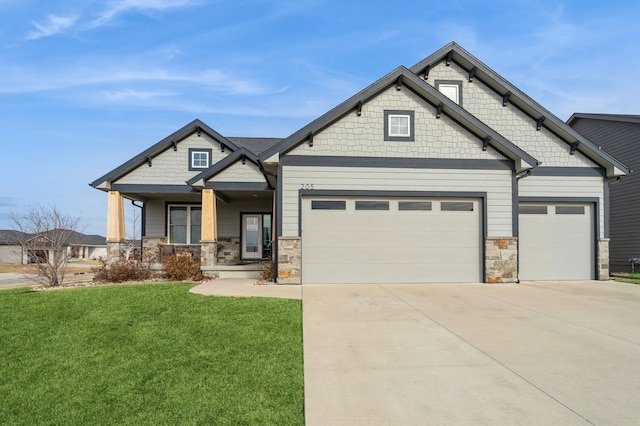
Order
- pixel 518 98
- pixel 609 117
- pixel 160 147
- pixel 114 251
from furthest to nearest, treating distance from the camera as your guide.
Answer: pixel 609 117 < pixel 160 147 < pixel 114 251 < pixel 518 98

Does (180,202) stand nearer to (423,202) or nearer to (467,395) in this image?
(423,202)

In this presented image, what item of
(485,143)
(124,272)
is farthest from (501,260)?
(124,272)

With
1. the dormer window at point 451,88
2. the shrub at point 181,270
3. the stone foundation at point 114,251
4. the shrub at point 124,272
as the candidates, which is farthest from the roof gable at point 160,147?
the dormer window at point 451,88

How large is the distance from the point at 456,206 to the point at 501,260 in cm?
208

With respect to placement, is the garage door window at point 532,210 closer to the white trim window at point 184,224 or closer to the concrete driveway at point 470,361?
the concrete driveway at point 470,361

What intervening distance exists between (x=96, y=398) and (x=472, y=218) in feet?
35.0

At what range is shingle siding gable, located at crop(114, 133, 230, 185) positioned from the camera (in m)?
16.5

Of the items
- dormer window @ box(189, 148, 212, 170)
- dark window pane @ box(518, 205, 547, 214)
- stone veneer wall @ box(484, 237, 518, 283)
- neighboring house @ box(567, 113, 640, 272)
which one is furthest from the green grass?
neighboring house @ box(567, 113, 640, 272)

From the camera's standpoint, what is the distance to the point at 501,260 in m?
11.9

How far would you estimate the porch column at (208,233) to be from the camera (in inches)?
563

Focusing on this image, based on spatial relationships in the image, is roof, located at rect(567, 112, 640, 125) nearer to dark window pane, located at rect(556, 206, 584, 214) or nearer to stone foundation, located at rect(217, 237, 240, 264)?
dark window pane, located at rect(556, 206, 584, 214)

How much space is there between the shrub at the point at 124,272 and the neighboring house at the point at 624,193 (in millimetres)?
19415

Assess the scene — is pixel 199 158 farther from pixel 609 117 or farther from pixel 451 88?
pixel 609 117

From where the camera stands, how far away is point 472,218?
1205 centimetres
